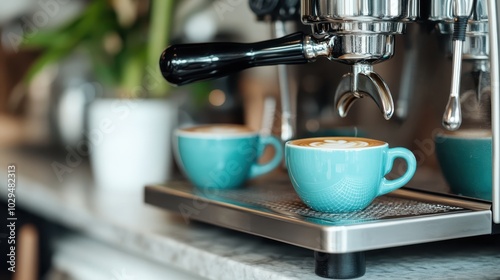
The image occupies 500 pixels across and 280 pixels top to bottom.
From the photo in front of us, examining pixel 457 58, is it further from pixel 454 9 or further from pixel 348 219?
pixel 348 219

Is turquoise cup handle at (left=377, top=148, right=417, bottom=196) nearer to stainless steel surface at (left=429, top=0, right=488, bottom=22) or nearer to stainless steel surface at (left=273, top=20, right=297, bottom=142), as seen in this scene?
stainless steel surface at (left=429, top=0, right=488, bottom=22)

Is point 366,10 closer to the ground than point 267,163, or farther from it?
farther from it

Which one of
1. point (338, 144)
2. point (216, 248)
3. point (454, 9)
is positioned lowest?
point (216, 248)

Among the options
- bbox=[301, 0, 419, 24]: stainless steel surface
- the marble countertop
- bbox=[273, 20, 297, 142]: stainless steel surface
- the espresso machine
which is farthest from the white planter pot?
bbox=[301, 0, 419, 24]: stainless steel surface

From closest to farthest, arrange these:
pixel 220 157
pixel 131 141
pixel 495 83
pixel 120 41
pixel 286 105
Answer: pixel 495 83
pixel 220 157
pixel 286 105
pixel 131 141
pixel 120 41

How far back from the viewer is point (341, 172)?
634mm

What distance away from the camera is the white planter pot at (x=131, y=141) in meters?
1.14

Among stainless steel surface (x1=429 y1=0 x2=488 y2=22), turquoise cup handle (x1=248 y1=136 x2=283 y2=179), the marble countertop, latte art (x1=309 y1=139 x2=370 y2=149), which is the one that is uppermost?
stainless steel surface (x1=429 y1=0 x2=488 y2=22)

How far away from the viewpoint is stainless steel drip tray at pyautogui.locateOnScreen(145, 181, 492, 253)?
603 mm

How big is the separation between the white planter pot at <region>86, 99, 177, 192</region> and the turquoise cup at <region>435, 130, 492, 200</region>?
0.54 metres

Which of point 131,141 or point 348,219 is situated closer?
point 348,219

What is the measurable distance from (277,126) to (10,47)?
928 millimetres

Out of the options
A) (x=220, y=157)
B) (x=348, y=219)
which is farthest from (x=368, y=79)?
(x=220, y=157)

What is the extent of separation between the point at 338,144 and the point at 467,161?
0.12 metres
